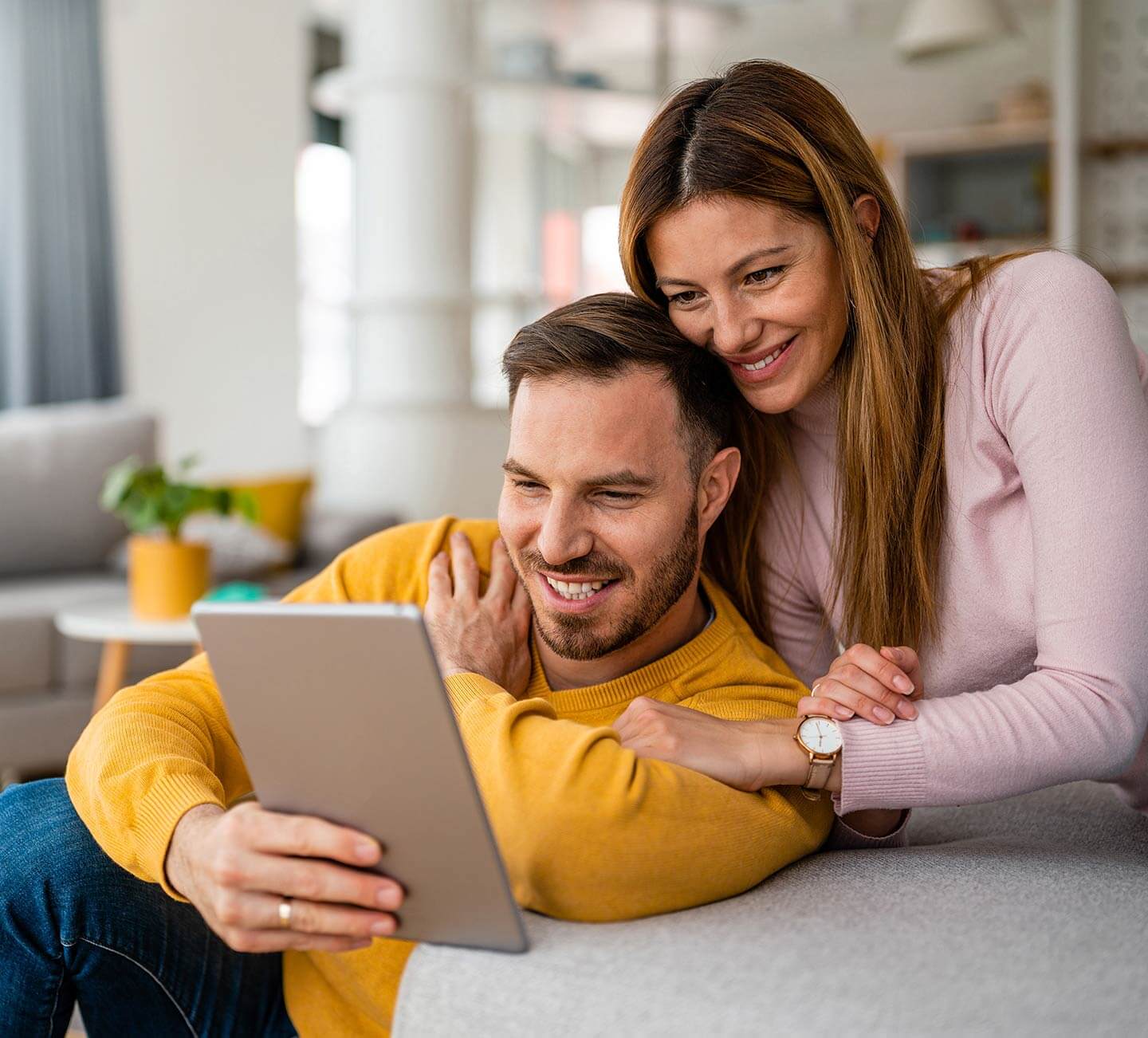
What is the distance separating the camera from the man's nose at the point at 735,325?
144cm

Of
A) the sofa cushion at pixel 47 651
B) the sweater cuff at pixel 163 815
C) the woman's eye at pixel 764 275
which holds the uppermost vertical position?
the woman's eye at pixel 764 275

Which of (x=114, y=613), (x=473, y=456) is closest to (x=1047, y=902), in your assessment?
(x=114, y=613)

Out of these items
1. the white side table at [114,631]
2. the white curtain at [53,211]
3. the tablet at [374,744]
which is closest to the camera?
the tablet at [374,744]

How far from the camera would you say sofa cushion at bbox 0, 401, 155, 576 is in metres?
4.15

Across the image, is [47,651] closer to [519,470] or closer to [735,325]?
[519,470]

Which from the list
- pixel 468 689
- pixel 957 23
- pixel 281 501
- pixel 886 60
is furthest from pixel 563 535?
pixel 886 60

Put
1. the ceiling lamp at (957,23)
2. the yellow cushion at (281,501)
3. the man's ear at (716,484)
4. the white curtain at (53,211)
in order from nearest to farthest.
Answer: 1. the man's ear at (716,484)
2. the yellow cushion at (281,501)
3. the ceiling lamp at (957,23)
4. the white curtain at (53,211)

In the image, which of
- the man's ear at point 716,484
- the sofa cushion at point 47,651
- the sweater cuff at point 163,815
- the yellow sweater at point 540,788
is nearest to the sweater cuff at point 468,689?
the yellow sweater at point 540,788

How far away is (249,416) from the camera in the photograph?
22.6 ft

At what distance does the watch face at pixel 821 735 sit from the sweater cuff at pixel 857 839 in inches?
6.9

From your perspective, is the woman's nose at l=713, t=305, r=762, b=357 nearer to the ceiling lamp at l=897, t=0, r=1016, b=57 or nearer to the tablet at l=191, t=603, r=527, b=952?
the tablet at l=191, t=603, r=527, b=952

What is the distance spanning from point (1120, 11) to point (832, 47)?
2.60 m

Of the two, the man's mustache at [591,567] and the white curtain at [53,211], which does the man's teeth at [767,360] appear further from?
the white curtain at [53,211]

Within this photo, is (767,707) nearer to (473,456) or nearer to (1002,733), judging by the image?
(1002,733)
